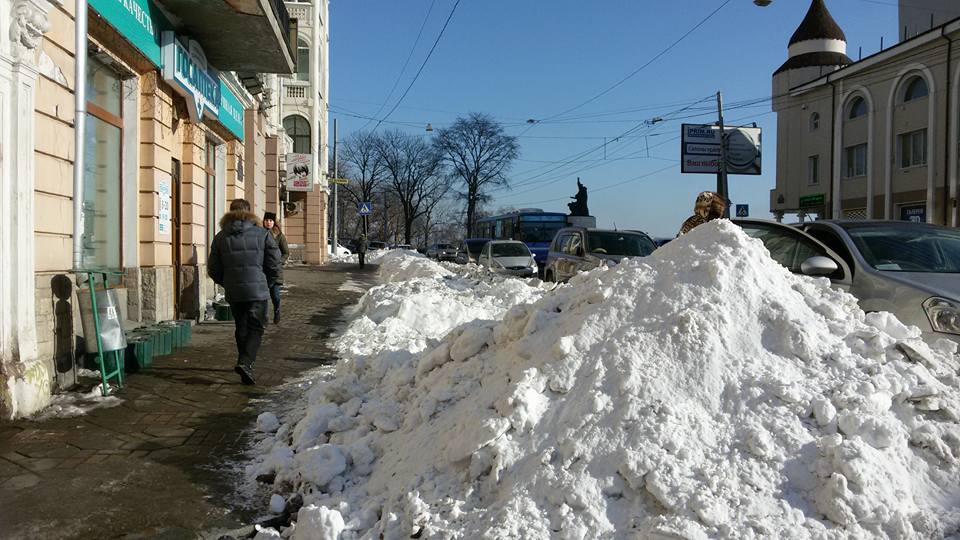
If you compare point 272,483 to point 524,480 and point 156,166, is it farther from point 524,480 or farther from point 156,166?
point 156,166

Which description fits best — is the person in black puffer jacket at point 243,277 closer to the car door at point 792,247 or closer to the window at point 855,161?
the car door at point 792,247

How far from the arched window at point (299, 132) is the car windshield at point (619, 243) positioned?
2386 centimetres

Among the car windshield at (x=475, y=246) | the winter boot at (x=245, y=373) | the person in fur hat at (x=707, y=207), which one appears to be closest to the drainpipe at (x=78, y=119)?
the winter boot at (x=245, y=373)

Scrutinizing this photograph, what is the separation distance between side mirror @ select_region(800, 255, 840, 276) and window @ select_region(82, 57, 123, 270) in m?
7.00

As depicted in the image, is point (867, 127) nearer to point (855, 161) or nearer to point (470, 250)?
point (855, 161)

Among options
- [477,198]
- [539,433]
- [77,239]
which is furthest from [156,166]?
[477,198]

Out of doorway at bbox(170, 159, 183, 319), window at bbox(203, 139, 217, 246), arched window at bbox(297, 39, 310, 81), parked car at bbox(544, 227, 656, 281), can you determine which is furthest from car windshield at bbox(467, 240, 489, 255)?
doorway at bbox(170, 159, 183, 319)

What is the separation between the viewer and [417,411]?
4.06 m

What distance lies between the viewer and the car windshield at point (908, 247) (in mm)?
5298

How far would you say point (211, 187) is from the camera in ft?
42.5

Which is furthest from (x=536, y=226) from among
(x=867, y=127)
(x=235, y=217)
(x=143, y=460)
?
(x=143, y=460)

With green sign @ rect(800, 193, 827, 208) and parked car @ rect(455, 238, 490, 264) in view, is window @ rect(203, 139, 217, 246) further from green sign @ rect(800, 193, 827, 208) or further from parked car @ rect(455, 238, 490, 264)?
green sign @ rect(800, 193, 827, 208)

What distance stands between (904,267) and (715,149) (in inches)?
1191

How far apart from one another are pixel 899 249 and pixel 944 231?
669mm
